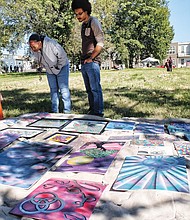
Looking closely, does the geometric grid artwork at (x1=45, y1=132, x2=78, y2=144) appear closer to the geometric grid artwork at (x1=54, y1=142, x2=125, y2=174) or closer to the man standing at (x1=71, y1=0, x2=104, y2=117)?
the geometric grid artwork at (x1=54, y1=142, x2=125, y2=174)

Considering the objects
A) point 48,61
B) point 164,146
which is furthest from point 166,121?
point 48,61

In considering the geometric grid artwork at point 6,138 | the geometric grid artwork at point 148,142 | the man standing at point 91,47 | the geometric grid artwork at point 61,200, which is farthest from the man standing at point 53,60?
the geometric grid artwork at point 61,200

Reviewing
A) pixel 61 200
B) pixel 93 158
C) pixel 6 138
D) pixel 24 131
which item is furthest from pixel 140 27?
pixel 61 200

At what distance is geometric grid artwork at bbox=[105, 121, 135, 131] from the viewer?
3.39m

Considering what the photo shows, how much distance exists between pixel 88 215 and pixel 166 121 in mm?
2450

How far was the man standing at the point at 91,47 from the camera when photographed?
3.70m

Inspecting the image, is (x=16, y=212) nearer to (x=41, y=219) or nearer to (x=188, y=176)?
(x=41, y=219)

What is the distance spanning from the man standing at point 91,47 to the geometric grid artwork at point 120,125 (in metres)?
0.56

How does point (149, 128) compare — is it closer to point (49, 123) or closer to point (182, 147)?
point (182, 147)

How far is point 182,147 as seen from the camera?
2.60 meters

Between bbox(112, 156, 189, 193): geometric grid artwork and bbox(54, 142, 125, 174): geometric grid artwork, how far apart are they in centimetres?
18

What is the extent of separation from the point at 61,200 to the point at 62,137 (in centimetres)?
142

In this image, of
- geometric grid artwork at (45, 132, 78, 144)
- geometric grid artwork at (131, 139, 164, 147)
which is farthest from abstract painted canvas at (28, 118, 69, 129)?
geometric grid artwork at (131, 139, 164, 147)

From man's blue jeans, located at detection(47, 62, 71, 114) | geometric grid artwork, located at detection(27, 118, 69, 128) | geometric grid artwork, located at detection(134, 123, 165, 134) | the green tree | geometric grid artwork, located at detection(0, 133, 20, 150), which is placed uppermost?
the green tree
